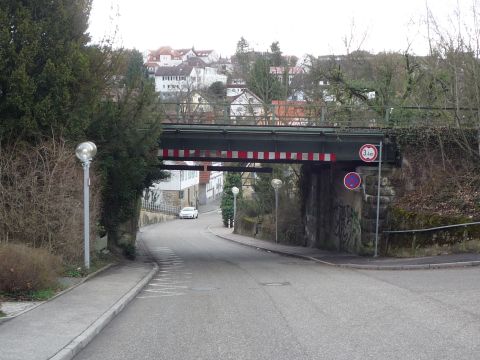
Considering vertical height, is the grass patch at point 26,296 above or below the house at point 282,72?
below

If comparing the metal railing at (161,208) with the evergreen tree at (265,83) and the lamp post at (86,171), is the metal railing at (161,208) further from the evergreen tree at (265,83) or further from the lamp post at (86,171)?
the lamp post at (86,171)

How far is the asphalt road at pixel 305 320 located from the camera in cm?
795

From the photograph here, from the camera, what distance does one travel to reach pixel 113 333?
9445mm

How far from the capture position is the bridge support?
24391mm

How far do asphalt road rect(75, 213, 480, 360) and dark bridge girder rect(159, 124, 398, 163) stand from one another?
28.5 feet

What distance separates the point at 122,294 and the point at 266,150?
42.5 ft

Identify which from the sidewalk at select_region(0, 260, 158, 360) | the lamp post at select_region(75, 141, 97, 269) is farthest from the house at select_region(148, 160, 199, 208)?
the sidewalk at select_region(0, 260, 158, 360)

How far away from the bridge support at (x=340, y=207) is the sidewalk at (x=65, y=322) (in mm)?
12152

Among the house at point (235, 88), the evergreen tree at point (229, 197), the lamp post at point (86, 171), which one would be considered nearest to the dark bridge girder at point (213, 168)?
the lamp post at point (86, 171)

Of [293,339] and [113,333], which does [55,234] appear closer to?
[113,333]

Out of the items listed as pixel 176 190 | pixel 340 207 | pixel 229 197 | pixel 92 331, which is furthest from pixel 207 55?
pixel 92 331

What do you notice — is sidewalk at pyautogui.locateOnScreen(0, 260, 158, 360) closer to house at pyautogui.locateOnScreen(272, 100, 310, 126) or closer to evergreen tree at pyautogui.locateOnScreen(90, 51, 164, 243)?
evergreen tree at pyautogui.locateOnScreen(90, 51, 164, 243)

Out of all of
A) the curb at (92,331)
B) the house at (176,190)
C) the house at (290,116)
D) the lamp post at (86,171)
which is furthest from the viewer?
the house at (176,190)

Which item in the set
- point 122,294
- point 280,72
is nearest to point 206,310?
point 122,294
